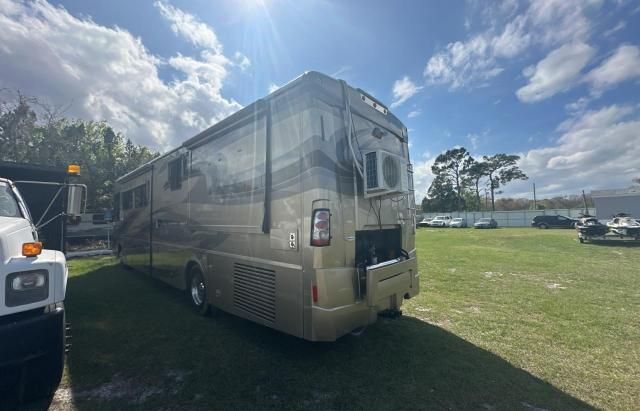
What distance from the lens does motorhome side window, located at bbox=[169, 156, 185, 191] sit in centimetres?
609

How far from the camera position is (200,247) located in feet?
17.5

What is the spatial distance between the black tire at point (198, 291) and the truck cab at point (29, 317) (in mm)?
2496

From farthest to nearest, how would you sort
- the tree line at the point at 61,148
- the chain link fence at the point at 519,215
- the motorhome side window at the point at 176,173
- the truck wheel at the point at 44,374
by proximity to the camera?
the chain link fence at the point at 519,215
the tree line at the point at 61,148
the motorhome side window at the point at 176,173
the truck wheel at the point at 44,374

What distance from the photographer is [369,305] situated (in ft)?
11.6

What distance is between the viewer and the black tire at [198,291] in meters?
5.31

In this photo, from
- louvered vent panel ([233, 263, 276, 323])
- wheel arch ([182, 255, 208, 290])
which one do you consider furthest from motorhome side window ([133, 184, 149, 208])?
louvered vent panel ([233, 263, 276, 323])

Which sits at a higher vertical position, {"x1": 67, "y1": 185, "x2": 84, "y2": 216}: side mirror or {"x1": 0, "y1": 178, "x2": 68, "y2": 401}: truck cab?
{"x1": 67, "y1": 185, "x2": 84, "y2": 216}: side mirror

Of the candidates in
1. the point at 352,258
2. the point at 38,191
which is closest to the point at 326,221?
the point at 352,258

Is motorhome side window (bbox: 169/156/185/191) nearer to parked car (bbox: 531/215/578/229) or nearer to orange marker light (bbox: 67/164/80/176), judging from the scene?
orange marker light (bbox: 67/164/80/176)

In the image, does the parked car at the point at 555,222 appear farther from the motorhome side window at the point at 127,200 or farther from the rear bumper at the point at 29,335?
the rear bumper at the point at 29,335

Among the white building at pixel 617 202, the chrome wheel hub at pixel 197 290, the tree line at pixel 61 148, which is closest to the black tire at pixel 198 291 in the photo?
the chrome wheel hub at pixel 197 290

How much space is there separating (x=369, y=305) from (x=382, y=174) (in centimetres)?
162

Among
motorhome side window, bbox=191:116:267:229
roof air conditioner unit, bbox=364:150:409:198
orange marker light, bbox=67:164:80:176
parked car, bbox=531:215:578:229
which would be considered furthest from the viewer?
parked car, bbox=531:215:578:229

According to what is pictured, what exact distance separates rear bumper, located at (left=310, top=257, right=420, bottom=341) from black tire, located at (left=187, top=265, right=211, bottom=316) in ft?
9.14
